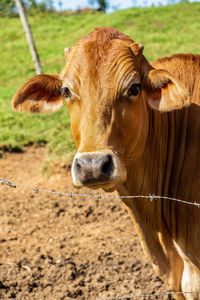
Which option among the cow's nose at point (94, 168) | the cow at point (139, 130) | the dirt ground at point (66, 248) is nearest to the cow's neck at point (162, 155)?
the cow at point (139, 130)

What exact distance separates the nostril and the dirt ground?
222 centimetres

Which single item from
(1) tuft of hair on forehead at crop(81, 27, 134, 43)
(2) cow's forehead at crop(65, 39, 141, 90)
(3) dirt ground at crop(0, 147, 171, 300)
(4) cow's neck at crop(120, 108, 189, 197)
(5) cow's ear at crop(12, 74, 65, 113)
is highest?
(1) tuft of hair on forehead at crop(81, 27, 134, 43)

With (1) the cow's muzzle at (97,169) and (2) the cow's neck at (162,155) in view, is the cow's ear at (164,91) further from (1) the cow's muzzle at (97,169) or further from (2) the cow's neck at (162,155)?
(1) the cow's muzzle at (97,169)

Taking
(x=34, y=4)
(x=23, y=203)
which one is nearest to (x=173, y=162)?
(x=23, y=203)

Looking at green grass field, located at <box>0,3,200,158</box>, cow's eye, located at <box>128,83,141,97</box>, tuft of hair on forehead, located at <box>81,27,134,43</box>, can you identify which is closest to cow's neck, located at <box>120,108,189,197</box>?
cow's eye, located at <box>128,83,141,97</box>

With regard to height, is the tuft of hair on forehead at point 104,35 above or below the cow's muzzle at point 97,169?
above

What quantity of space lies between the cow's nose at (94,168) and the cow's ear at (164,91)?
647 millimetres

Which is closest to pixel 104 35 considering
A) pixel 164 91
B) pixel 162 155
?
pixel 164 91

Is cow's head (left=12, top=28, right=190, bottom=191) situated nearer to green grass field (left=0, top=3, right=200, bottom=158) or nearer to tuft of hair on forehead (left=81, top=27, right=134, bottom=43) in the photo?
tuft of hair on forehead (left=81, top=27, right=134, bottom=43)

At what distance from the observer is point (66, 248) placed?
5164 millimetres

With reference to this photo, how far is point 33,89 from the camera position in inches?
126

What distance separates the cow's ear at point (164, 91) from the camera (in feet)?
8.92

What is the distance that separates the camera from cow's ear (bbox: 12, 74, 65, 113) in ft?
10.3

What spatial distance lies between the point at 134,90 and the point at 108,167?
0.64m
